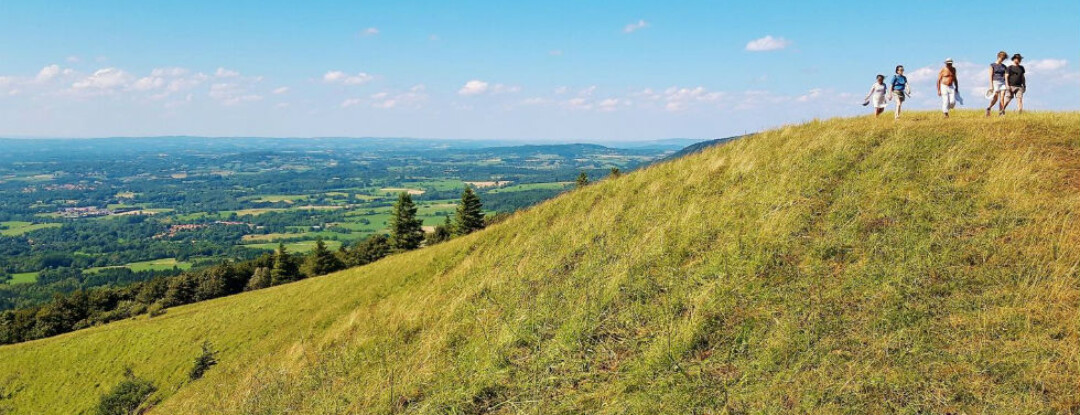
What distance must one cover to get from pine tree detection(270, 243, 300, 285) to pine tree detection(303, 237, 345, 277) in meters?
1.48

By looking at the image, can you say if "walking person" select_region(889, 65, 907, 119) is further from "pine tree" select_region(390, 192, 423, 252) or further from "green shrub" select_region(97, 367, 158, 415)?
"pine tree" select_region(390, 192, 423, 252)

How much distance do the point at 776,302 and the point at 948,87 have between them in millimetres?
14350

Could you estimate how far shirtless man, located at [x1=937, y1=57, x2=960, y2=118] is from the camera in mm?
16016

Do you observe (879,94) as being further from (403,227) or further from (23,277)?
(23,277)

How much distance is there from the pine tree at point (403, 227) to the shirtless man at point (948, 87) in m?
55.1

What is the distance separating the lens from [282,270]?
201 ft

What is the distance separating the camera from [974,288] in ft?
22.5

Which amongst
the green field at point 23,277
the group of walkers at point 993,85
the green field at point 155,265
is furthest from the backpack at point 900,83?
the green field at point 23,277

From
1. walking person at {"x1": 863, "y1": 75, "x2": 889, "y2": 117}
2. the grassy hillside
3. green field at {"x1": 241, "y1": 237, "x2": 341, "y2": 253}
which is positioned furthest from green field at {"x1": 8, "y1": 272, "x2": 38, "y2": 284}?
walking person at {"x1": 863, "y1": 75, "x2": 889, "y2": 117}

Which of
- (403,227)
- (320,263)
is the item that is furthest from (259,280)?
(403,227)

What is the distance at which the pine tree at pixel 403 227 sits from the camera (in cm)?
6197

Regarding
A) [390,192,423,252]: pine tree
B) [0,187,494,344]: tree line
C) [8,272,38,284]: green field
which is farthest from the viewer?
[8,272,38,284]: green field

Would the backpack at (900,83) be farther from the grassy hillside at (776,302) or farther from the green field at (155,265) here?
the green field at (155,265)

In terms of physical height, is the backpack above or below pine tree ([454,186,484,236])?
above
